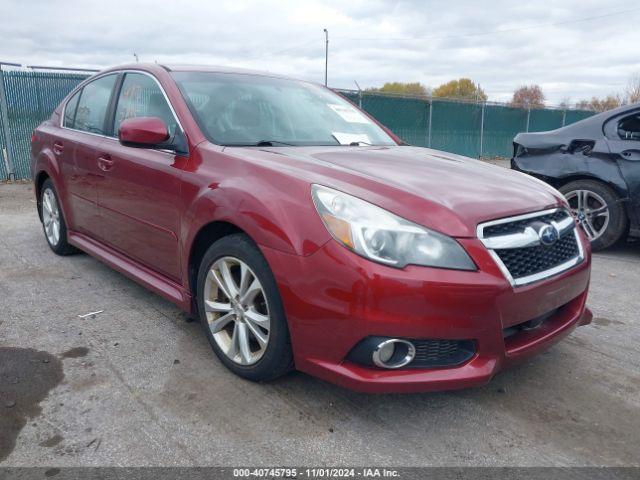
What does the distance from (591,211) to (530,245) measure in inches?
135

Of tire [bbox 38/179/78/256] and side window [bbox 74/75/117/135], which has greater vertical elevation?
side window [bbox 74/75/117/135]

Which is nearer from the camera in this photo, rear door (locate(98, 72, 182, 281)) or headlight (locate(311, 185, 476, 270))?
headlight (locate(311, 185, 476, 270))

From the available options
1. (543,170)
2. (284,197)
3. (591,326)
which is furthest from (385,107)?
(284,197)

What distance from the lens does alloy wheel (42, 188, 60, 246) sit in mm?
4703

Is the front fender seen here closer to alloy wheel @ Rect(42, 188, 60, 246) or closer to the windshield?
the windshield

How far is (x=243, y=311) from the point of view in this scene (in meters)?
2.58

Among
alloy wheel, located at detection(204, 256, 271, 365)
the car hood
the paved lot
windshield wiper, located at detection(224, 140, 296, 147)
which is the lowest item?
the paved lot

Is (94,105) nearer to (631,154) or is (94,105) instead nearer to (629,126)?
(631,154)

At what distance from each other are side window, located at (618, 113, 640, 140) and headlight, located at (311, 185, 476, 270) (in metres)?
3.99

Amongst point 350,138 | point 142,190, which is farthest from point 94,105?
point 350,138

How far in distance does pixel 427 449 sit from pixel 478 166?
163cm

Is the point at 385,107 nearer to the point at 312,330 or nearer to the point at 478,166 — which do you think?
the point at 478,166

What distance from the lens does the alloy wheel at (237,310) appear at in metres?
2.50

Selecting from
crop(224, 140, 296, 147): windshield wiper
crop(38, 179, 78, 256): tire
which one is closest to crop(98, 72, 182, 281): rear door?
crop(224, 140, 296, 147): windshield wiper
